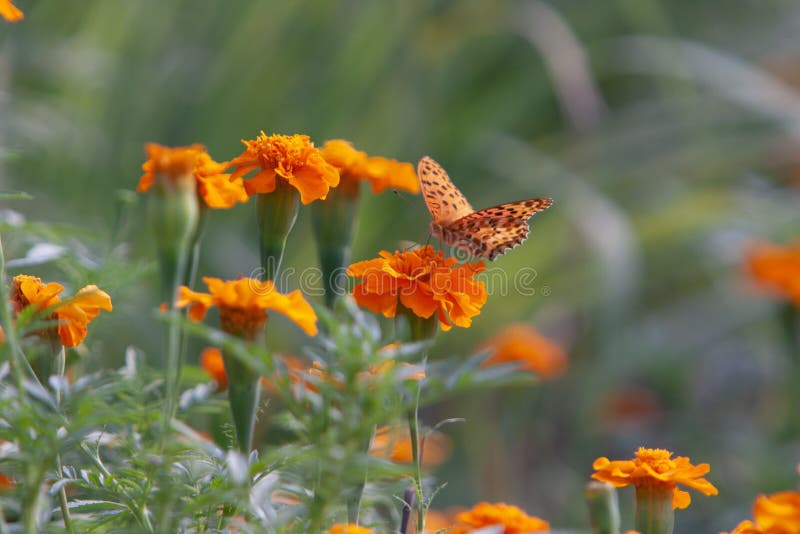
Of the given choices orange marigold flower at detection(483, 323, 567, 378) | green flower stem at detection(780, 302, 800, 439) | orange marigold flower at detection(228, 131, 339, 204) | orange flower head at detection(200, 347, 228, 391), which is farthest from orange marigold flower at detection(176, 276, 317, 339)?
green flower stem at detection(780, 302, 800, 439)

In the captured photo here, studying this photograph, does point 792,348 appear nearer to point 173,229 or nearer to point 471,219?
point 471,219

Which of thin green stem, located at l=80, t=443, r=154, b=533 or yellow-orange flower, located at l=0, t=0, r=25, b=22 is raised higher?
yellow-orange flower, located at l=0, t=0, r=25, b=22

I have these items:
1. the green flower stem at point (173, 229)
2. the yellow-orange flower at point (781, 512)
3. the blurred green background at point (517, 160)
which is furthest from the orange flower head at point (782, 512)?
the blurred green background at point (517, 160)

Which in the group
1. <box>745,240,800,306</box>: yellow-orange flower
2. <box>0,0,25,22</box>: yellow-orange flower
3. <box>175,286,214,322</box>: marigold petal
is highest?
<box>745,240,800,306</box>: yellow-orange flower

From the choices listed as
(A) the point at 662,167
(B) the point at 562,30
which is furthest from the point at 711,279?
(B) the point at 562,30

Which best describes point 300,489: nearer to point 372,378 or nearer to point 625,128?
point 372,378

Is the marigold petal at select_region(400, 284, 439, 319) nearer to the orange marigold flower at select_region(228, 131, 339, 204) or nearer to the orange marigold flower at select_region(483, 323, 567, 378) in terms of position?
the orange marigold flower at select_region(228, 131, 339, 204)
